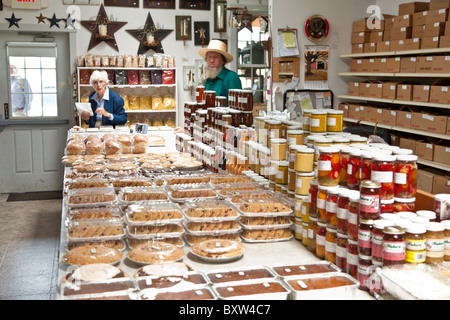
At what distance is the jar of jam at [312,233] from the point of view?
2.17 meters

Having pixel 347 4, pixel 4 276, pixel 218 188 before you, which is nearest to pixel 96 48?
pixel 347 4

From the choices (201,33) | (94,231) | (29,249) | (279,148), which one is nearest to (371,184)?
(279,148)

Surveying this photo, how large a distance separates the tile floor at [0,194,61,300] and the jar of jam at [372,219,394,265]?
6.22 feet

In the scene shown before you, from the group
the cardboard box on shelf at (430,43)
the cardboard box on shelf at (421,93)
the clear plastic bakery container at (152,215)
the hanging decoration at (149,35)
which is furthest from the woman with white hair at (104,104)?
the clear plastic bakery container at (152,215)

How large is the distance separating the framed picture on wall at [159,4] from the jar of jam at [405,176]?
20.4 feet

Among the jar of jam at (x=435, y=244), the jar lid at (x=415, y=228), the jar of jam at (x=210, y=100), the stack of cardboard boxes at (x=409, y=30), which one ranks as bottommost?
the jar of jam at (x=435, y=244)

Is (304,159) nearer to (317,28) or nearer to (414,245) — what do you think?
(414,245)

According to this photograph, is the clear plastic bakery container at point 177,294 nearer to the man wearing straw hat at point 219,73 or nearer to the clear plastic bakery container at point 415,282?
the clear plastic bakery container at point 415,282

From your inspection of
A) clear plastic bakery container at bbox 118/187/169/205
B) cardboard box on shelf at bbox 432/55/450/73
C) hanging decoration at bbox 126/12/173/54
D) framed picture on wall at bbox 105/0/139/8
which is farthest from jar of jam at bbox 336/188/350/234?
framed picture on wall at bbox 105/0/139/8

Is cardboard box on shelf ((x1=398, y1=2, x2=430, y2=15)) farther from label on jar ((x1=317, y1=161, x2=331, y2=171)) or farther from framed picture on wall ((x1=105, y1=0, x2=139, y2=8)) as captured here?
label on jar ((x1=317, y1=161, x2=331, y2=171))

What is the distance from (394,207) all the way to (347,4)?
5375 mm

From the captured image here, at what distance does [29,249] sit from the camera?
4.95 metres

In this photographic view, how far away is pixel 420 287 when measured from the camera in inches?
62.6

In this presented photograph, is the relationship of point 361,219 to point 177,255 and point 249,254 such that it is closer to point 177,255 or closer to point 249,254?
point 249,254
